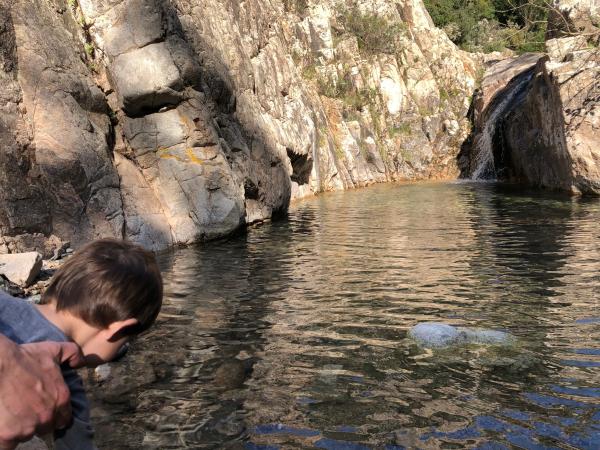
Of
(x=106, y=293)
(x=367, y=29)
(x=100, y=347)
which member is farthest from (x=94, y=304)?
(x=367, y=29)

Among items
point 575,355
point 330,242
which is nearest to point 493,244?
point 330,242

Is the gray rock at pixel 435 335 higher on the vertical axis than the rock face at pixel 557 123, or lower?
lower

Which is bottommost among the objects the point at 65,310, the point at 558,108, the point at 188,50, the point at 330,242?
the point at 330,242

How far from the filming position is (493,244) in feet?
37.8

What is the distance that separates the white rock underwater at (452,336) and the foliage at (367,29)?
115 feet

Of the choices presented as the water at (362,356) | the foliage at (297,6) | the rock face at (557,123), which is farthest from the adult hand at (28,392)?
the foliage at (297,6)

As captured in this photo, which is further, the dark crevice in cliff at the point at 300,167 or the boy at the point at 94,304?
the dark crevice in cliff at the point at 300,167

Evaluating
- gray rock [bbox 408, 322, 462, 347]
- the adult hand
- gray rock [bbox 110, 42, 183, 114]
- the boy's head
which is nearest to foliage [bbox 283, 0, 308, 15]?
gray rock [bbox 110, 42, 183, 114]

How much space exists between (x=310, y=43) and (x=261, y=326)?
31.0 meters

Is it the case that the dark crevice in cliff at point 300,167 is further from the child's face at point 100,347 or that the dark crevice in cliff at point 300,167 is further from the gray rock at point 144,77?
the child's face at point 100,347

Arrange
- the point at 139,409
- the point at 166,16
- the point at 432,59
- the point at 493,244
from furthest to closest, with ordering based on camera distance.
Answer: the point at 432,59
the point at 166,16
the point at 493,244
the point at 139,409

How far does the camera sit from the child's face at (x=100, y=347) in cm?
187

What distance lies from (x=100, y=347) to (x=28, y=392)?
17.7 inches

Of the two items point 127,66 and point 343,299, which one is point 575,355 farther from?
point 127,66
